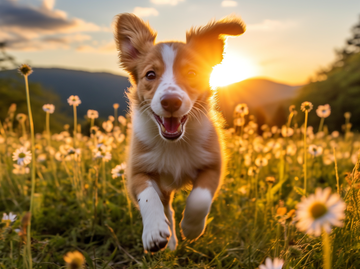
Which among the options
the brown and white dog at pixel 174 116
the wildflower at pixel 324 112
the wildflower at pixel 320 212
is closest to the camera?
the wildflower at pixel 320 212

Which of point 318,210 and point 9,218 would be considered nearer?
point 318,210

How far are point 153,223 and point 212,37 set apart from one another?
2.08 meters

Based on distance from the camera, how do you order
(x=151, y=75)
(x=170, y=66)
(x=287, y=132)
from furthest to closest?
(x=287, y=132) < (x=151, y=75) < (x=170, y=66)

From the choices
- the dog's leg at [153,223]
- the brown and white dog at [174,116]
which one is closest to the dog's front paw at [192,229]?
the brown and white dog at [174,116]

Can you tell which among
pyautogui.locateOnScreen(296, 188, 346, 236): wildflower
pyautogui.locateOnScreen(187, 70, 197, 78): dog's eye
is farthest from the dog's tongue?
pyautogui.locateOnScreen(296, 188, 346, 236): wildflower

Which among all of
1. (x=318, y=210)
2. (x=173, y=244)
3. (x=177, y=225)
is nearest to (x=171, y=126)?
(x=173, y=244)

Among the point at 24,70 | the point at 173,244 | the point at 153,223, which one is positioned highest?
the point at 24,70

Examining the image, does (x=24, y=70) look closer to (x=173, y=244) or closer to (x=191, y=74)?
(x=191, y=74)

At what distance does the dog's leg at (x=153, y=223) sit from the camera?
1986 mm

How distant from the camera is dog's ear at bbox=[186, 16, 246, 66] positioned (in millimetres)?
3055

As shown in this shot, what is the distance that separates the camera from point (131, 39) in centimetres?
326

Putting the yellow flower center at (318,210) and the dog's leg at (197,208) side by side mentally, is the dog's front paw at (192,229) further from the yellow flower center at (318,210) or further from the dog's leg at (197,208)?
the yellow flower center at (318,210)

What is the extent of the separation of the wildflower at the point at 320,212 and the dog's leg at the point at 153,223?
1166mm

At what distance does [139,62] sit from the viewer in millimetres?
3236
